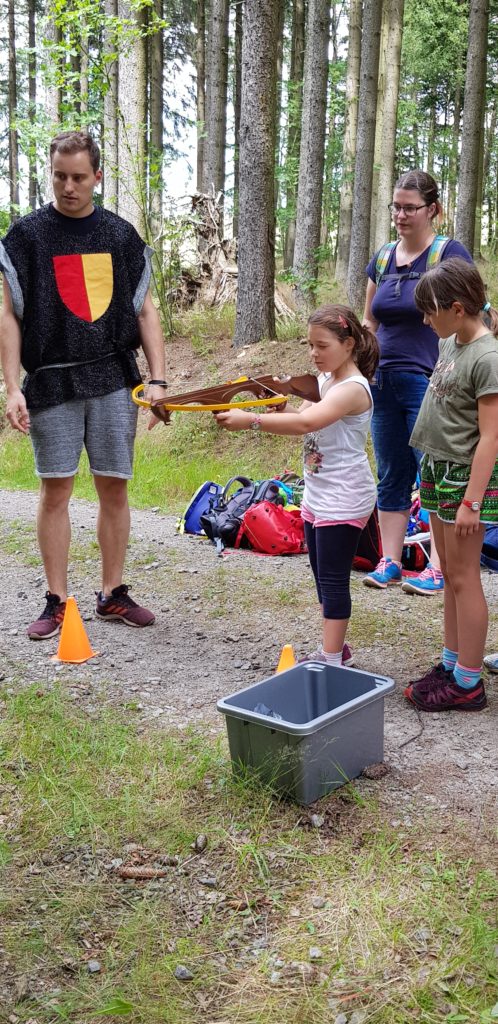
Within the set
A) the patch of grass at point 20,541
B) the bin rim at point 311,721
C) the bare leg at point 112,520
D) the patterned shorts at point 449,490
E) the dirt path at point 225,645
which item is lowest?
the patch of grass at point 20,541

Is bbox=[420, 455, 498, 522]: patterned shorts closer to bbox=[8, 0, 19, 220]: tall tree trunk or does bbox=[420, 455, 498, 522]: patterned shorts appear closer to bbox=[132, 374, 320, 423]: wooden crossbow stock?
bbox=[132, 374, 320, 423]: wooden crossbow stock

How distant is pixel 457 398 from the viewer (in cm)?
345

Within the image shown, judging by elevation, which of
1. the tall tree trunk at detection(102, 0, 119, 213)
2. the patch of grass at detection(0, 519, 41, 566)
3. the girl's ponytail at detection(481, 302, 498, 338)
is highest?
the tall tree trunk at detection(102, 0, 119, 213)

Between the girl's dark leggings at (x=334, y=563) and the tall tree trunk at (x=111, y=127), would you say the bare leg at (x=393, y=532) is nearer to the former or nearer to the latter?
the girl's dark leggings at (x=334, y=563)

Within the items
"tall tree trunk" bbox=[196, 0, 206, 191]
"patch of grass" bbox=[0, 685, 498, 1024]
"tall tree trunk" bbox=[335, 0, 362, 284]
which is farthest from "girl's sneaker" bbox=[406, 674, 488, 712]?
"tall tree trunk" bbox=[196, 0, 206, 191]

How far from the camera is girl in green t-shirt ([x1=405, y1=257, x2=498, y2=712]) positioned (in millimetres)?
3332

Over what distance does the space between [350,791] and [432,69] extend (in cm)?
2857

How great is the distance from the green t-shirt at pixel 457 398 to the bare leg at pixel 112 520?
67.3 inches

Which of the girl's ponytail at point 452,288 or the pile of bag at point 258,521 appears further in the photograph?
the pile of bag at point 258,521

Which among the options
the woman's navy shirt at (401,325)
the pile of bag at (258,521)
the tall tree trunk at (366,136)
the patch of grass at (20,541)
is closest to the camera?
the woman's navy shirt at (401,325)

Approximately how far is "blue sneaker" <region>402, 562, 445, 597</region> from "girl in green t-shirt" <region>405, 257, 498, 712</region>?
1.63 meters

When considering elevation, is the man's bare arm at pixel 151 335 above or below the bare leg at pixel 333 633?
above

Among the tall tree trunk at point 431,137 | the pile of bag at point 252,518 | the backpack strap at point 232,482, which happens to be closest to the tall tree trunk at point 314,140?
the backpack strap at point 232,482

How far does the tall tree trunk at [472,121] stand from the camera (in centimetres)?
1345
